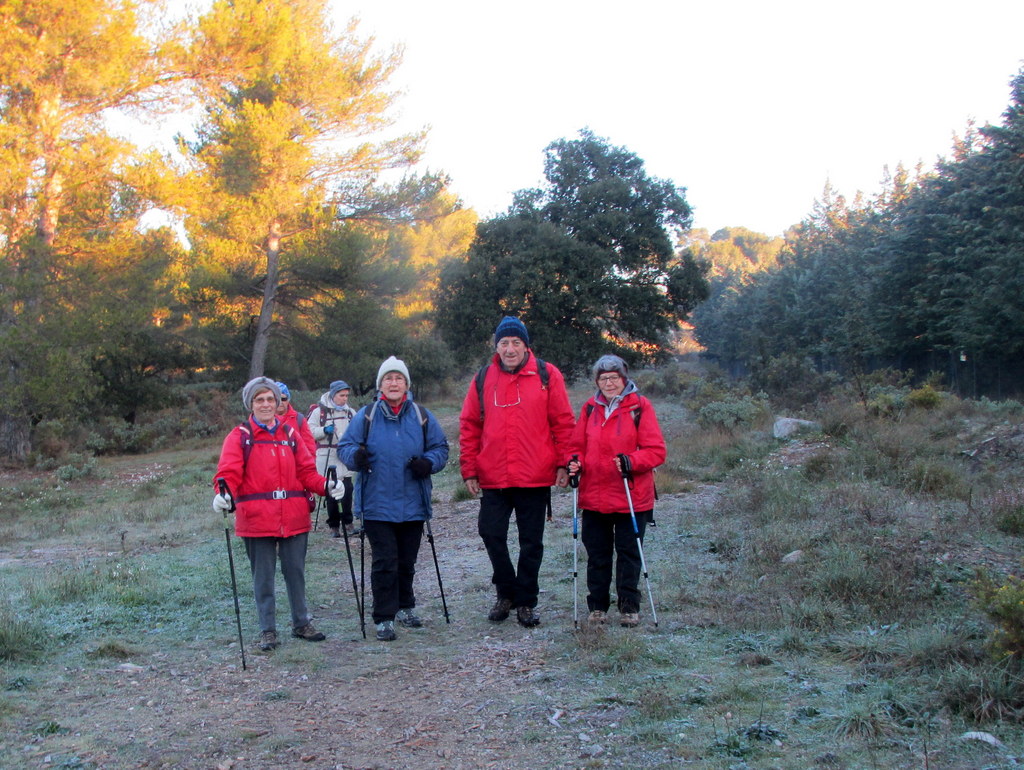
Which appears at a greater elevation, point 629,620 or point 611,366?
point 611,366

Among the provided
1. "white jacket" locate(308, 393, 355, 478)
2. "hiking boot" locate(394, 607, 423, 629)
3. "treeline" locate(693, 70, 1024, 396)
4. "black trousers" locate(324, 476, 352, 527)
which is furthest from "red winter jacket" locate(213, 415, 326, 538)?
"treeline" locate(693, 70, 1024, 396)

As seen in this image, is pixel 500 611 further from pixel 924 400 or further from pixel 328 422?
pixel 924 400

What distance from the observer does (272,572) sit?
580 centimetres

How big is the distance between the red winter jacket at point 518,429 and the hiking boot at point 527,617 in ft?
2.86

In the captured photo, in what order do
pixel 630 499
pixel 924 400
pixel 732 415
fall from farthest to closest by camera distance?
1. pixel 732 415
2. pixel 924 400
3. pixel 630 499

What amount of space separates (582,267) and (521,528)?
17.5 meters

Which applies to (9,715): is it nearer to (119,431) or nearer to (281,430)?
(281,430)

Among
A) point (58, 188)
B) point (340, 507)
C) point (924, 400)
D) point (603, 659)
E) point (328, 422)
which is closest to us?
point (603, 659)

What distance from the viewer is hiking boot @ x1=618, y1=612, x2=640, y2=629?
5.68 m

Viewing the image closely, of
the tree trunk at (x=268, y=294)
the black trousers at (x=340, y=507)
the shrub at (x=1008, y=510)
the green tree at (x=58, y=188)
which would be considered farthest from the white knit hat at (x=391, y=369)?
the tree trunk at (x=268, y=294)

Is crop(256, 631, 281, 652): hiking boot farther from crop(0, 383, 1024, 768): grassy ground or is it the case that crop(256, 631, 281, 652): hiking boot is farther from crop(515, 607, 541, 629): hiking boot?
crop(515, 607, 541, 629): hiking boot

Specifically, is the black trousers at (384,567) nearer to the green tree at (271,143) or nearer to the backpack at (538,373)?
the backpack at (538,373)

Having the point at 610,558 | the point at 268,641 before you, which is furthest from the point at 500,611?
the point at 268,641

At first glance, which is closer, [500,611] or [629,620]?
[629,620]
